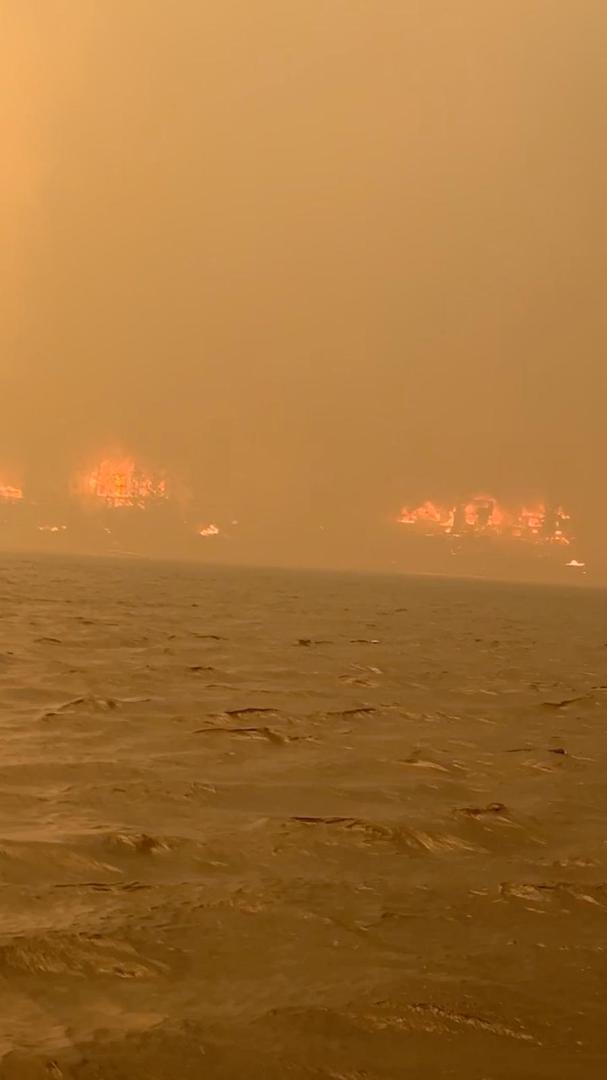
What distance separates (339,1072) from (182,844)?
3276mm

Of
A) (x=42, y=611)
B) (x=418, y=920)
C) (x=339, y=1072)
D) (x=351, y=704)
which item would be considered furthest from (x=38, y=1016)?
(x=42, y=611)

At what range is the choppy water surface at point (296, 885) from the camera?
4.19 m

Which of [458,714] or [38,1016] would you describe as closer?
[38,1016]

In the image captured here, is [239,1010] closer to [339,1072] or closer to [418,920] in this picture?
[339,1072]

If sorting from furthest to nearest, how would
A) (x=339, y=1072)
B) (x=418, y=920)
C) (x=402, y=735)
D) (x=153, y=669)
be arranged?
(x=153, y=669) < (x=402, y=735) < (x=418, y=920) < (x=339, y=1072)

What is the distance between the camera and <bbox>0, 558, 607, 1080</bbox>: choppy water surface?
13.8ft

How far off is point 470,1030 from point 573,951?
1.35m

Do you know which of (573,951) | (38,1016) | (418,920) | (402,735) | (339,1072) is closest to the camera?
(339,1072)

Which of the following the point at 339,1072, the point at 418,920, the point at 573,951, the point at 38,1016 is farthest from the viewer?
the point at 418,920

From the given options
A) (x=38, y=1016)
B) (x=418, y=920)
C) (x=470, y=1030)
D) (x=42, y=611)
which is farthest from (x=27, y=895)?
(x=42, y=611)

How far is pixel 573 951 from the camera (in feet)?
17.7

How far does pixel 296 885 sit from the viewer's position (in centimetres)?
634

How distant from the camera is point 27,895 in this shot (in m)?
5.83

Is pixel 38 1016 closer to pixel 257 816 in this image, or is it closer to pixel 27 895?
pixel 27 895
